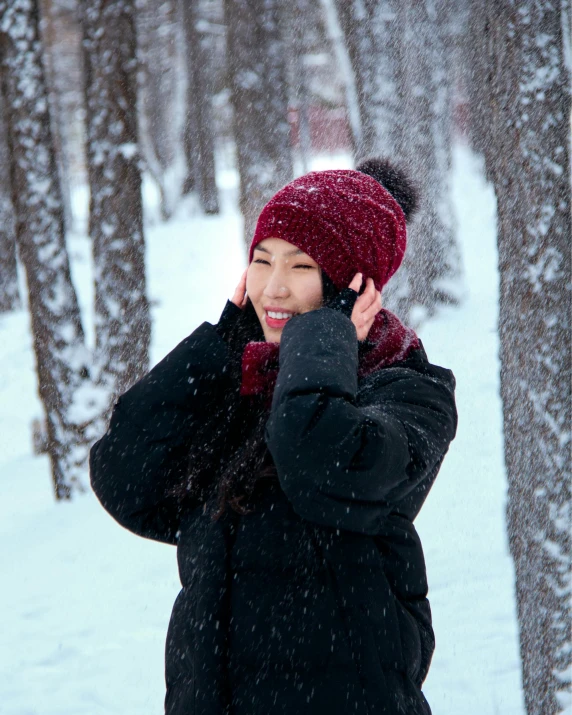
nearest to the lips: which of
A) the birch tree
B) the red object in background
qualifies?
the birch tree

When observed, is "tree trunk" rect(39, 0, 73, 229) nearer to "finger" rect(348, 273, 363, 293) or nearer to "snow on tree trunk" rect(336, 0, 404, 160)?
"snow on tree trunk" rect(336, 0, 404, 160)

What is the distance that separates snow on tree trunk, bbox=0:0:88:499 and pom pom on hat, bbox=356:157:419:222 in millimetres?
5151

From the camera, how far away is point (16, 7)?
702 centimetres

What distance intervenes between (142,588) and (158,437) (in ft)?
11.4

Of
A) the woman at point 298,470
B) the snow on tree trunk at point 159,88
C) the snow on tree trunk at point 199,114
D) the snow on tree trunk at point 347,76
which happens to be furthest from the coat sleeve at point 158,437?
the snow on tree trunk at point 159,88

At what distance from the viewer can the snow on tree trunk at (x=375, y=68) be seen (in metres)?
6.70

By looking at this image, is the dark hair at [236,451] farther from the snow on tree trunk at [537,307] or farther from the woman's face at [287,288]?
the snow on tree trunk at [537,307]

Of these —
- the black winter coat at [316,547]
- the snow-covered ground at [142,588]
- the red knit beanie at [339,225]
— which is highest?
the red knit beanie at [339,225]

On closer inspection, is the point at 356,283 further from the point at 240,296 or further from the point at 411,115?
the point at 411,115

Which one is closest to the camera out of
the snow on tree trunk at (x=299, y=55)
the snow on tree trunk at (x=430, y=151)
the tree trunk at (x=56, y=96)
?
the snow on tree trunk at (x=430, y=151)

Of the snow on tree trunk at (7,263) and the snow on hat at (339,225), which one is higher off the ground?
the snow on hat at (339,225)

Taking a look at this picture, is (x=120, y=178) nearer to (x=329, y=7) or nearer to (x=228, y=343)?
(x=329, y=7)

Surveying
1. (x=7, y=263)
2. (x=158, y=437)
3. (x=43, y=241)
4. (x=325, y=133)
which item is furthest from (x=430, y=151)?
(x=325, y=133)

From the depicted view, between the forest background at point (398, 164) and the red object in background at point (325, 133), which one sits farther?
the red object in background at point (325, 133)
